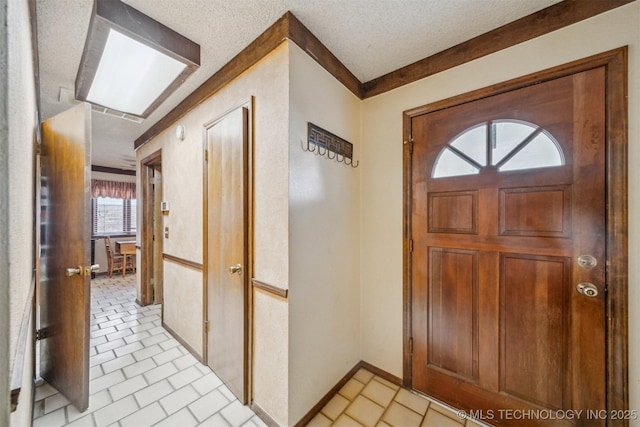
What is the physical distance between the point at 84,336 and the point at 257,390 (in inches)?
49.2

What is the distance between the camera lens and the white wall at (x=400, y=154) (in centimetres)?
117

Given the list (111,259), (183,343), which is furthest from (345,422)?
(111,259)

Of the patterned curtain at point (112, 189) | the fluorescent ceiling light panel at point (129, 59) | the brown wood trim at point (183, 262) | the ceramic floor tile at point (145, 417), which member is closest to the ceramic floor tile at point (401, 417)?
the ceramic floor tile at point (145, 417)

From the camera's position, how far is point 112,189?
226 inches

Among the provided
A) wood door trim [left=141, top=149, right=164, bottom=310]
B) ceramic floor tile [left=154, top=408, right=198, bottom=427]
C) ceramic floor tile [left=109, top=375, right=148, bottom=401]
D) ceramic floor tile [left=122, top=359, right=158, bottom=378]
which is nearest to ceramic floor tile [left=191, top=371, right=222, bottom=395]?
ceramic floor tile [left=154, top=408, right=198, bottom=427]

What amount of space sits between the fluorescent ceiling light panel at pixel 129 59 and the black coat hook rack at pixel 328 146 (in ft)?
3.11

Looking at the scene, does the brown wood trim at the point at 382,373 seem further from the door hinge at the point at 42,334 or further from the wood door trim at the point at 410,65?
the door hinge at the point at 42,334

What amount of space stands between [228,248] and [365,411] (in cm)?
150

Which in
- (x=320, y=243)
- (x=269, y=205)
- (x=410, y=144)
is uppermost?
(x=410, y=144)

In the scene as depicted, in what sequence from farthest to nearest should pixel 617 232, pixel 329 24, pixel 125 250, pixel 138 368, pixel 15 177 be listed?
pixel 125 250 < pixel 138 368 < pixel 329 24 < pixel 617 232 < pixel 15 177

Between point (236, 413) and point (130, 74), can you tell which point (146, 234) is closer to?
point (130, 74)

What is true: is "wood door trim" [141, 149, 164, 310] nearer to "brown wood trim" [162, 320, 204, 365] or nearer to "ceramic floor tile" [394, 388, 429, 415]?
"brown wood trim" [162, 320, 204, 365]

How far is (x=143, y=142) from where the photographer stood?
3379 millimetres

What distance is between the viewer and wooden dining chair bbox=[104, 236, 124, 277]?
17.0 feet
